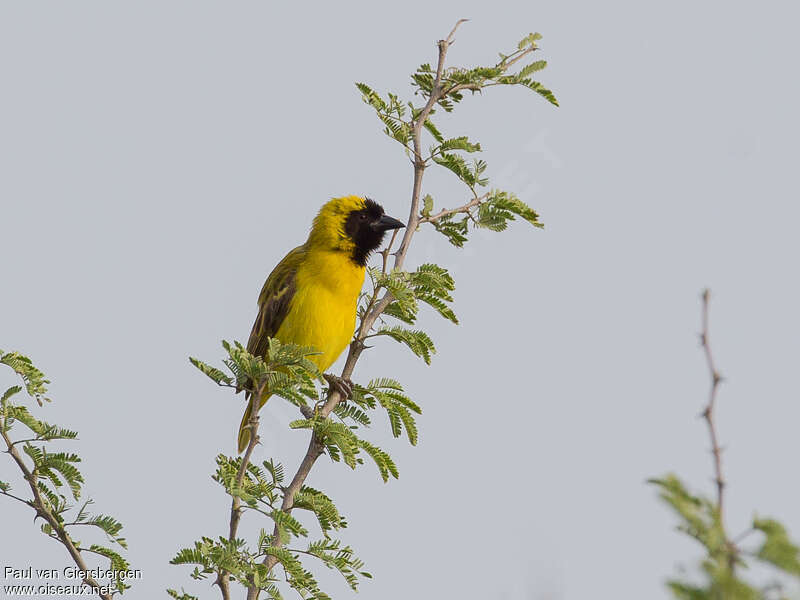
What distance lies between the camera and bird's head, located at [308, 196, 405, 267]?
5781mm

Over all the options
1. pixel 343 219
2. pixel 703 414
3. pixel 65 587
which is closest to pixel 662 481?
pixel 703 414

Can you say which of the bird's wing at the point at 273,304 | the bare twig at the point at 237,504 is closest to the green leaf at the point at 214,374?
the bare twig at the point at 237,504

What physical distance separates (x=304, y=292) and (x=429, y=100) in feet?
5.64

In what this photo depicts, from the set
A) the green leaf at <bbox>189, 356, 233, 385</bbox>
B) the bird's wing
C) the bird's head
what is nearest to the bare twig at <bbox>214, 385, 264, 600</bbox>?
the green leaf at <bbox>189, 356, 233, 385</bbox>

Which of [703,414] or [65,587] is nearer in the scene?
[703,414]

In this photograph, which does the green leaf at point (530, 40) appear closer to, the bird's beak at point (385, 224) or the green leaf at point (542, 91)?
the green leaf at point (542, 91)

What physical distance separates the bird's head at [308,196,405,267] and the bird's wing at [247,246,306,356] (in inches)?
7.7

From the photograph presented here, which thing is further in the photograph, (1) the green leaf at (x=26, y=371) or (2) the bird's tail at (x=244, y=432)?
(2) the bird's tail at (x=244, y=432)

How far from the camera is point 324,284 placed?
5.52 metres

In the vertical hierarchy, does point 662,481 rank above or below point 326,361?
below

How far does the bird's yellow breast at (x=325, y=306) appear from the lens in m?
5.34

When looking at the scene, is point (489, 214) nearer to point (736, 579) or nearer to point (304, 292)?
point (304, 292)

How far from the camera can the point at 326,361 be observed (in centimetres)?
538

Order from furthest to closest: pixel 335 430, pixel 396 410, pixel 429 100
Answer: pixel 429 100 → pixel 396 410 → pixel 335 430
